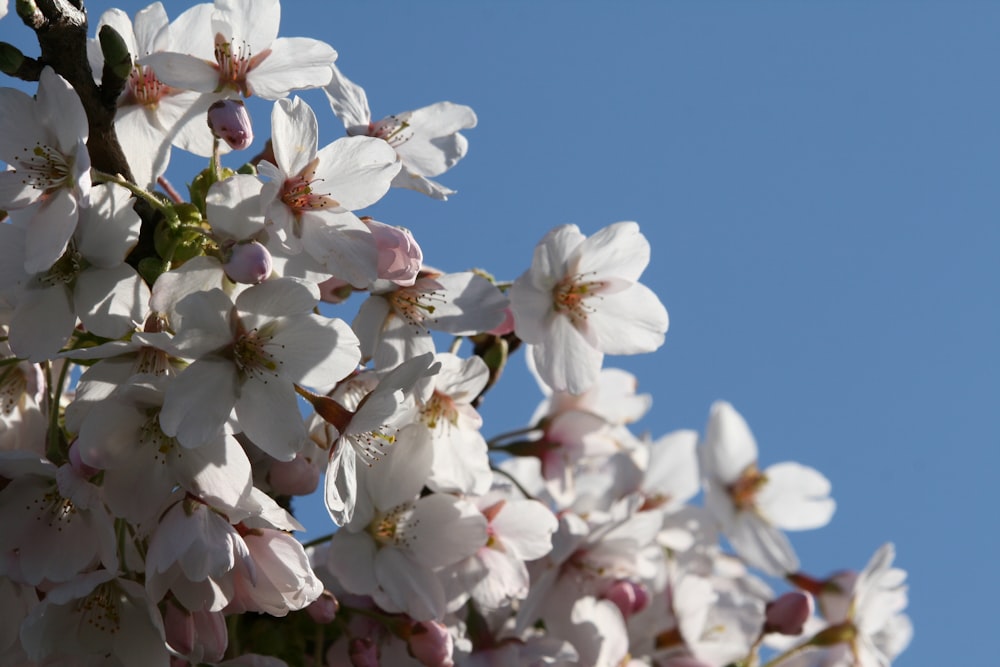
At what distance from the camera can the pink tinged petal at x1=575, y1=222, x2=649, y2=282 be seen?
1714mm

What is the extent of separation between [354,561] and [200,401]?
1.66 feet

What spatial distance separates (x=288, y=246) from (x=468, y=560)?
688mm

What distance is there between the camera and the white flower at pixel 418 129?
1.66 m

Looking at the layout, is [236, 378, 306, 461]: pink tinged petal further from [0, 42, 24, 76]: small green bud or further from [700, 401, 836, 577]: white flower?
[700, 401, 836, 577]: white flower

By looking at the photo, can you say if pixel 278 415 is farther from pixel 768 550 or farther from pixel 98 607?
pixel 768 550

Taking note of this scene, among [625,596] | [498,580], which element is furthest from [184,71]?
[625,596]

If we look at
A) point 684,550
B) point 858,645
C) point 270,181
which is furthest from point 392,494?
point 858,645

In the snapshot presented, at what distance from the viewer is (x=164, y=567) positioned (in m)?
1.33

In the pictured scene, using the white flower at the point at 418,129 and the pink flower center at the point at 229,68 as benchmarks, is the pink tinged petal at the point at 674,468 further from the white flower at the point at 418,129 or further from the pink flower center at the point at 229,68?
the pink flower center at the point at 229,68

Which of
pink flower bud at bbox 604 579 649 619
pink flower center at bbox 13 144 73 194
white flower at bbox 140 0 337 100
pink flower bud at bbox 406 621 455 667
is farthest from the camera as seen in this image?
pink flower bud at bbox 604 579 649 619

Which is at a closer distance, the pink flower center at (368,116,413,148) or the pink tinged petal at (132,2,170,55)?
the pink tinged petal at (132,2,170,55)

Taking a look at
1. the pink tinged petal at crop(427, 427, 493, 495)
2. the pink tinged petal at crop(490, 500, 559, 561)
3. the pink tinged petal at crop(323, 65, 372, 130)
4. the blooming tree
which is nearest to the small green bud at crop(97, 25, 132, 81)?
the blooming tree

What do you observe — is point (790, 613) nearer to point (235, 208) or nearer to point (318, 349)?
point (318, 349)

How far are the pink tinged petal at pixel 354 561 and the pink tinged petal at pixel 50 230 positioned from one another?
641 mm
